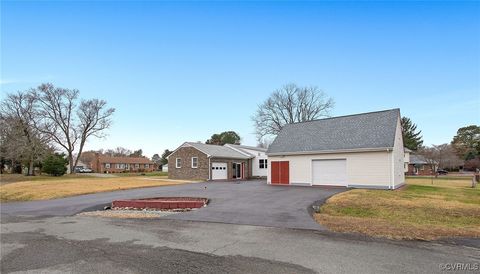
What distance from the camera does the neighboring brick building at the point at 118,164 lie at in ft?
256

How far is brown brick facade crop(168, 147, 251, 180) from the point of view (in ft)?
109

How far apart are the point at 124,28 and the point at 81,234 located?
39.5 feet

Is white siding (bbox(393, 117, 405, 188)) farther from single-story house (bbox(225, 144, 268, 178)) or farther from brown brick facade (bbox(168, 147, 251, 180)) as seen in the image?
single-story house (bbox(225, 144, 268, 178))

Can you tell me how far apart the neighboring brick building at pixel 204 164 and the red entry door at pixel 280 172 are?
9.96 meters

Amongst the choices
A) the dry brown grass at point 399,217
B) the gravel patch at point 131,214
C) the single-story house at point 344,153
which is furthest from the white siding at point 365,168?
the gravel patch at point 131,214

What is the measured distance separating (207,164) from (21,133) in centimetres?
2770

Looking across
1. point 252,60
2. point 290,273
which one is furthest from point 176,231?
point 252,60

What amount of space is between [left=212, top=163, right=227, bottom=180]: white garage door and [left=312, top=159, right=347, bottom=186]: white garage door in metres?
13.8

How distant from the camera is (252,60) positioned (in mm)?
21906

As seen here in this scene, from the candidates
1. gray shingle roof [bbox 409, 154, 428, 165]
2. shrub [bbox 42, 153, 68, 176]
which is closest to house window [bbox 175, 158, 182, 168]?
shrub [bbox 42, 153, 68, 176]

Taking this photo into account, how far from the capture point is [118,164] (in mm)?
81250

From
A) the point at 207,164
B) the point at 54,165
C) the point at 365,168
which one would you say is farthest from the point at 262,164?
the point at 54,165

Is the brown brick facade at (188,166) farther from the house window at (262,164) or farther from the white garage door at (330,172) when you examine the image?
the white garage door at (330,172)

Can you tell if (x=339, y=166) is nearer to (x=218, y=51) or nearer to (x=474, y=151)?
(x=218, y=51)
